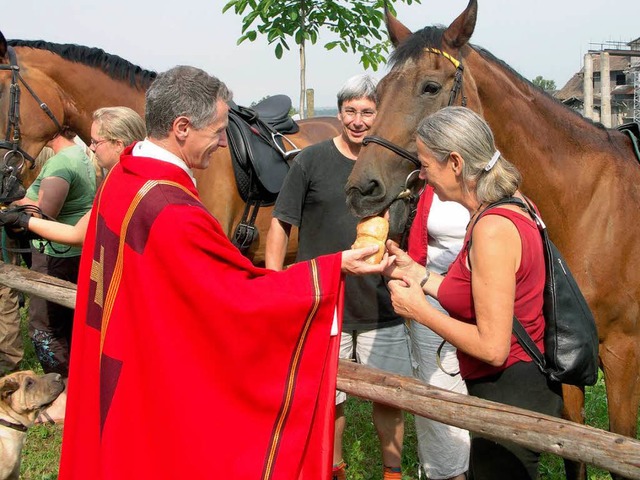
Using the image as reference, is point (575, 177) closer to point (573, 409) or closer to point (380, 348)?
point (573, 409)

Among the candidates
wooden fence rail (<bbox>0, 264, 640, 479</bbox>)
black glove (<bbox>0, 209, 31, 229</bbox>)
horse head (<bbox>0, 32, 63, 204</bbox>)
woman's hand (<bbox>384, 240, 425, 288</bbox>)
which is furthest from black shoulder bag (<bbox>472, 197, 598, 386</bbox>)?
horse head (<bbox>0, 32, 63, 204</bbox>)

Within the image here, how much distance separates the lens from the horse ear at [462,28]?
3191 mm

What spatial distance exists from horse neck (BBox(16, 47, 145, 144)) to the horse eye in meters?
2.58

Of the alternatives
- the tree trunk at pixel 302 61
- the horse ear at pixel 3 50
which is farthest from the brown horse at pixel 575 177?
the tree trunk at pixel 302 61

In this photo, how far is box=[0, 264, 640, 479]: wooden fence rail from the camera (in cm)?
214

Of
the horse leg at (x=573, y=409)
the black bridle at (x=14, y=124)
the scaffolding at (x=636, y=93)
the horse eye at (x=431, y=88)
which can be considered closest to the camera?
the horse eye at (x=431, y=88)

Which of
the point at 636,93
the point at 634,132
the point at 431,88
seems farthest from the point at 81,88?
the point at 636,93

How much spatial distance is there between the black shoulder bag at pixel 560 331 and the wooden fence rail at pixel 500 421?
0.18 meters

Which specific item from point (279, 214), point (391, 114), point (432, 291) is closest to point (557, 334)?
point (432, 291)

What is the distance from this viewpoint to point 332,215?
12.6ft

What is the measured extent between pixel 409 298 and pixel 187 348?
2.66ft

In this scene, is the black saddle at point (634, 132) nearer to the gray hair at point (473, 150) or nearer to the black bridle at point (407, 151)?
the black bridle at point (407, 151)

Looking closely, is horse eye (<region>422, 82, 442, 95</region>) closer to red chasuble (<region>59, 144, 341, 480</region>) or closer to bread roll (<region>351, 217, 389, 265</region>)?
bread roll (<region>351, 217, 389, 265</region>)

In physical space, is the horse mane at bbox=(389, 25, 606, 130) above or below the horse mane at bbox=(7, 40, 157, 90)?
below
